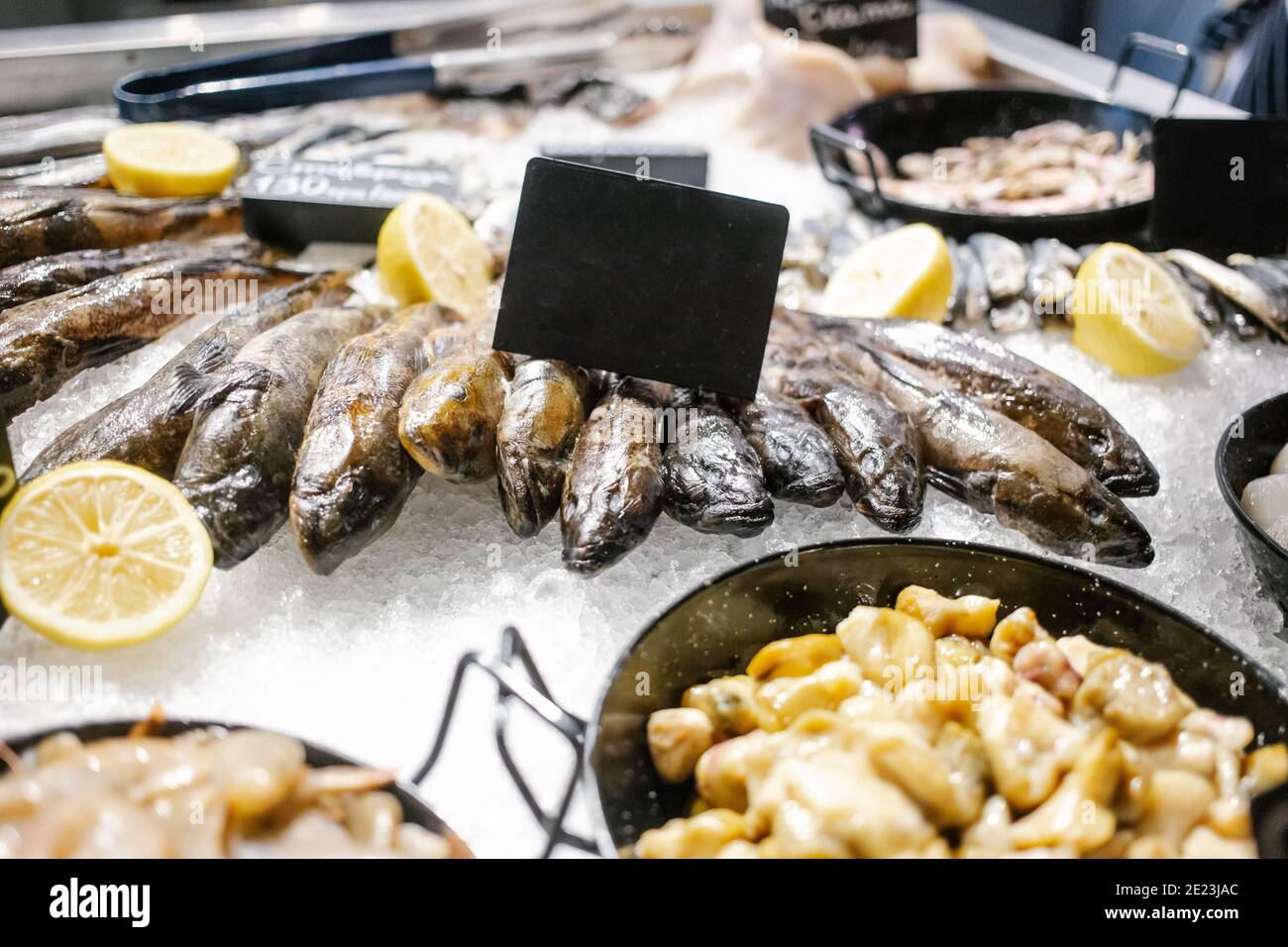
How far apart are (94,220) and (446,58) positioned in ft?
5.66

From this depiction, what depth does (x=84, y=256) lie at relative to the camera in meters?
2.46

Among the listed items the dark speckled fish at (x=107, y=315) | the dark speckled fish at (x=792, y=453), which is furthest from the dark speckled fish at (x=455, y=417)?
the dark speckled fish at (x=107, y=315)

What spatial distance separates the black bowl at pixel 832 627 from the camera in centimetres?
133

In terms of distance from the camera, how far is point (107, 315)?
2262 millimetres

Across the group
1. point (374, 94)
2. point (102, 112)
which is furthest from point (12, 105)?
point (374, 94)

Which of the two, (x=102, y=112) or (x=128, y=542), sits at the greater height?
(x=102, y=112)

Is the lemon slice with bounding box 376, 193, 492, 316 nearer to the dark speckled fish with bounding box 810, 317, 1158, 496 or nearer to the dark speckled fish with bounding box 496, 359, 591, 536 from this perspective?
the dark speckled fish with bounding box 496, 359, 591, 536

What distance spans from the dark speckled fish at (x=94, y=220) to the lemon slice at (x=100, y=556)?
49.8 inches

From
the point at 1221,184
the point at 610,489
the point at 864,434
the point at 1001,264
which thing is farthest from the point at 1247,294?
the point at 610,489

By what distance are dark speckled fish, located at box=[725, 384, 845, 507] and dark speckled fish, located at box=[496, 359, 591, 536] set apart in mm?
365

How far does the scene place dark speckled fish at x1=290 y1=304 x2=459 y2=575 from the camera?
170cm

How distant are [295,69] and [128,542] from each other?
276 cm
